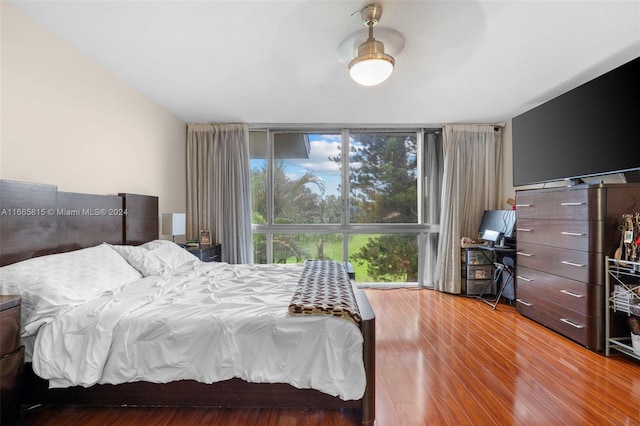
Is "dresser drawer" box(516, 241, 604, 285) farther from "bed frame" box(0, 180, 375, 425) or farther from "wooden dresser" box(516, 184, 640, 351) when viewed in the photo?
"bed frame" box(0, 180, 375, 425)

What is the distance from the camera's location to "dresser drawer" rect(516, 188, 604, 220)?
7.91ft

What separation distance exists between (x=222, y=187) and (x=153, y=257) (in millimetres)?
1844

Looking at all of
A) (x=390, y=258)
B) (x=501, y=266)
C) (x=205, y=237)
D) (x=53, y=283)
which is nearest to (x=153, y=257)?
(x=53, y=283)

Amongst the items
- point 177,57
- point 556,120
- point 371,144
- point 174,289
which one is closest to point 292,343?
point 174,289

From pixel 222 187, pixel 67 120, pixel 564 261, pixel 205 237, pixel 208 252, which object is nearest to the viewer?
pixel 67 120

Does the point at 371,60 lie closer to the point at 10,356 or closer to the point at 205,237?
the point at 10,356

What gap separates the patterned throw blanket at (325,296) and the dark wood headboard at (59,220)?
1783 mm

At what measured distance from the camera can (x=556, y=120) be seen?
2873 millimetres

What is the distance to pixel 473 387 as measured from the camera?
1924 mm

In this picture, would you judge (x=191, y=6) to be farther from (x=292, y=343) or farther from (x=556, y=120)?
(x=556, y=120)

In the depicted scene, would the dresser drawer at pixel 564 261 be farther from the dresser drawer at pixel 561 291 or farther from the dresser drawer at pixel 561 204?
the dresser drawer at pixel 561 204

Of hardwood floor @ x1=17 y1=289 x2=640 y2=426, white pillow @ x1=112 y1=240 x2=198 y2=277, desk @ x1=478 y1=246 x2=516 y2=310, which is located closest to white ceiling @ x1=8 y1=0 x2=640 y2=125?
white pillow @ x1=112 y1=240 x2=198 y2=277

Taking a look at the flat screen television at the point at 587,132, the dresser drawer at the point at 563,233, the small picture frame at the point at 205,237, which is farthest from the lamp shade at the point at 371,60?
the small picture frame at the point at 205,237

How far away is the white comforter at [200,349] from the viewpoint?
1528 millimetres
